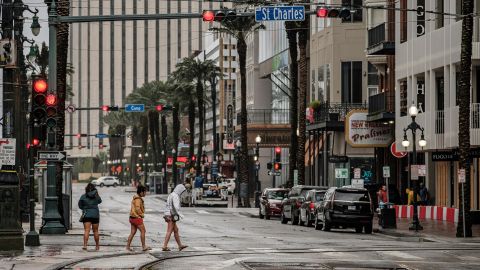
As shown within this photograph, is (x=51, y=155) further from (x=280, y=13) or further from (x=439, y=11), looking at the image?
(x=439, y=11)

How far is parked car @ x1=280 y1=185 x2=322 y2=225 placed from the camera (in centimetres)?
5425

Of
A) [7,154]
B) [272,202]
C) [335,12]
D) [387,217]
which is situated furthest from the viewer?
[272,202]

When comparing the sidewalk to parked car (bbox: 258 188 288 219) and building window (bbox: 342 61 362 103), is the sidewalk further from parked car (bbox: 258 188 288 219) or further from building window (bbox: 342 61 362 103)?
building window (bbox: 342 61 362 103)

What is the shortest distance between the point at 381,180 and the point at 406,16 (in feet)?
42.4

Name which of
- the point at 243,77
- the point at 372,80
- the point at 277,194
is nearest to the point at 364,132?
the point at 277,194

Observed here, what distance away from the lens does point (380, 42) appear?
66.1 meters

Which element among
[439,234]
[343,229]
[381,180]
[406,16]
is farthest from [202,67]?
[439,234]

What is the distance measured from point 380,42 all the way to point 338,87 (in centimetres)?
2014

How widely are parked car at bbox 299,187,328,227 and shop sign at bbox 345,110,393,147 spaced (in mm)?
16805

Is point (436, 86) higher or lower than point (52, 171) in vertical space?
higher

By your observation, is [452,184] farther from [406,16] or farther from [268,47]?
[268,47]

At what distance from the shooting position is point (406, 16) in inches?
2506

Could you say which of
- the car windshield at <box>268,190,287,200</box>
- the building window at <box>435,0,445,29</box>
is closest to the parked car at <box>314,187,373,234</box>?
the building window at <box>435,0,445,29</box>

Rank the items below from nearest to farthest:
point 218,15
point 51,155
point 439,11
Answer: point 218,15, point 51,155, point 439,11
